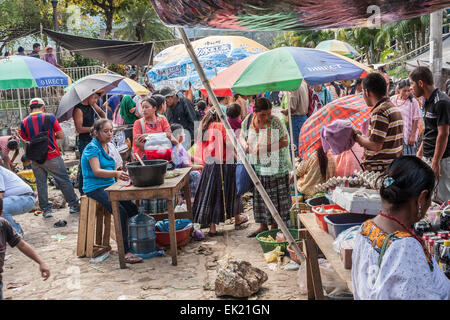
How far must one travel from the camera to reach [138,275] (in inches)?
201

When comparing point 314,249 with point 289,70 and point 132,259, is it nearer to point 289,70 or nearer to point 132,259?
point 289,70

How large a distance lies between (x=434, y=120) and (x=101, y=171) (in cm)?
384

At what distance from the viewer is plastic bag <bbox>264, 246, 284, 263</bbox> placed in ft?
17.2

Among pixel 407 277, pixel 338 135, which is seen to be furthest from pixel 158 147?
pixel 407 277

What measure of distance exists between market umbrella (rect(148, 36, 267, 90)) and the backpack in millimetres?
3384

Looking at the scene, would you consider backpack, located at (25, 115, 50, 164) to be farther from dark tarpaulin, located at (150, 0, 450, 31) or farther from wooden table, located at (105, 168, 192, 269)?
dark tarpaulin, located at (150, 0, 450, 31)

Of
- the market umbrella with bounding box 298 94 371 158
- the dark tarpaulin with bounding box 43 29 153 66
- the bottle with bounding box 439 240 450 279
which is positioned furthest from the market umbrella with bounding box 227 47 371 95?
the dark tarpaulin with bounding box 43 29 153 66

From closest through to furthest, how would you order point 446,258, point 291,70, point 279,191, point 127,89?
point 446,258 → point 291,70 → point 279,191 → point 127,89

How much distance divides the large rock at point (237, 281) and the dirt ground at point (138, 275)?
11 centimetres

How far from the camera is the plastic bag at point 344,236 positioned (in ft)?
9.27

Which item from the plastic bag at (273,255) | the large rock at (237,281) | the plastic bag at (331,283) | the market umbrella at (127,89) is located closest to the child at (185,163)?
the plastic bag at (273,255)

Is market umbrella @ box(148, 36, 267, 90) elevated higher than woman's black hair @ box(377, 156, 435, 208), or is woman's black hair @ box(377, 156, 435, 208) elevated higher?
market umbrella @ box(148, 36, 267, 90)
